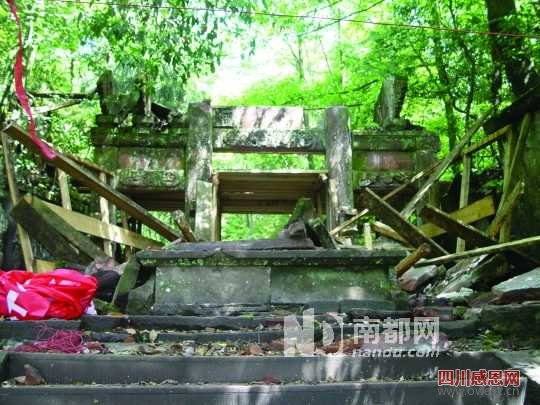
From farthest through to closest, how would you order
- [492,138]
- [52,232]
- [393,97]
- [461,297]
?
[393,97], [492,138], [52,232], [461,297]

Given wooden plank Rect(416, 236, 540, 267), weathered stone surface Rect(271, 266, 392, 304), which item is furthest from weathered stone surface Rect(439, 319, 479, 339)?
wooden plank Rect(416, 236, 540, 267)

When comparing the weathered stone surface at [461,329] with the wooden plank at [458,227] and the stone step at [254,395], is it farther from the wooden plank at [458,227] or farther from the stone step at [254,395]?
the wooden plank at [458,227]

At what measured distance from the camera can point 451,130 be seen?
1214cm

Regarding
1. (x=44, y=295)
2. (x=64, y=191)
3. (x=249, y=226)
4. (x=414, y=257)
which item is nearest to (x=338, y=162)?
(x=414, y=257)

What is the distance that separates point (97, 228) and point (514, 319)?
5902 millimetres

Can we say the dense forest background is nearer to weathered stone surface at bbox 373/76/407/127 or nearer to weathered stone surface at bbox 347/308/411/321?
weathered stone surface at bbox 373/76/407/127

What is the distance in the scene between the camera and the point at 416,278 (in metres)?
6.93

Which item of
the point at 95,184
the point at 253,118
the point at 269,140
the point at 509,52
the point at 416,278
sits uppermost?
the point at 509,52

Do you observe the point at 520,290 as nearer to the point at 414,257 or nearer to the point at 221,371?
the point at 414,257

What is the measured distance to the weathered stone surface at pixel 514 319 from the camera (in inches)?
167

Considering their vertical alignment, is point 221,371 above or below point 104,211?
below

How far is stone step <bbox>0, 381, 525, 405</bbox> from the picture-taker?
291 centimetres

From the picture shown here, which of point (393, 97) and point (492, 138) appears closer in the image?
point (492, 138)

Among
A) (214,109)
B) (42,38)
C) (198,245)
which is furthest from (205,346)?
(42,38)
